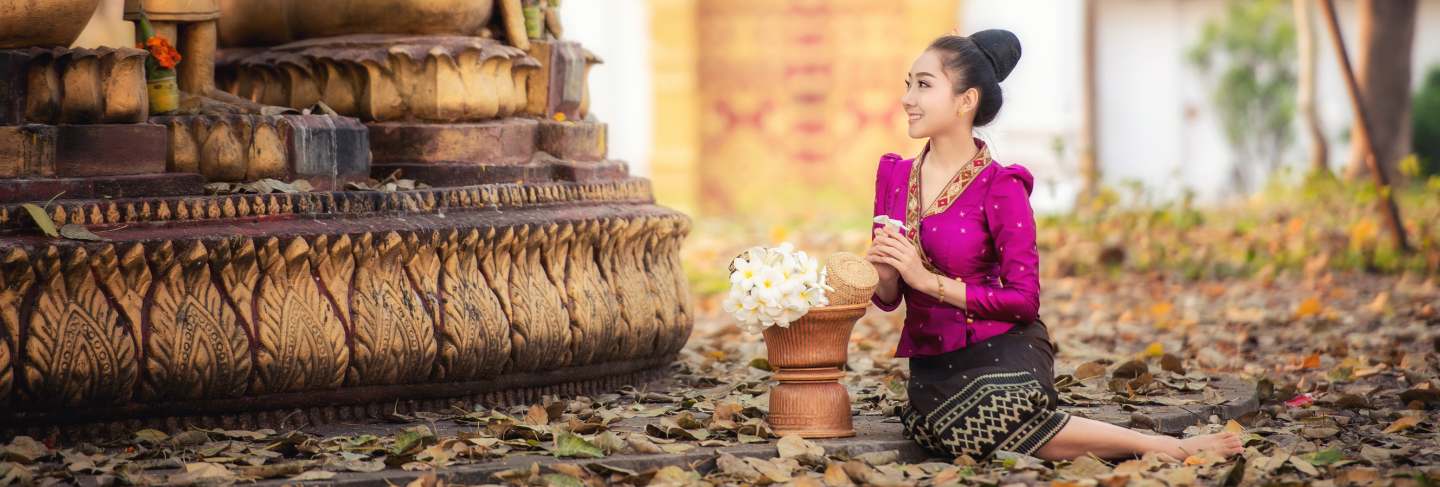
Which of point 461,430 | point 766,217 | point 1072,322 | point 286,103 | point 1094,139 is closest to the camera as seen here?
point 461,430

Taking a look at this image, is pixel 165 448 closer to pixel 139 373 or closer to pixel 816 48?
pixel 139 373

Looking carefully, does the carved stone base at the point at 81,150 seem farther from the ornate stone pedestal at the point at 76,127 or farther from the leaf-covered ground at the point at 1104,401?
the leaf-covered ground at the point at 1104,401

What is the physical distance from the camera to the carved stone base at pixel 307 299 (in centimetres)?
411

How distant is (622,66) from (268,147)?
9.42m

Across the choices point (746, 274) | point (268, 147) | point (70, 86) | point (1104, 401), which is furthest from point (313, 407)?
point (1104, 401)

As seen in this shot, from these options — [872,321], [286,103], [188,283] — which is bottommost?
[872,321]

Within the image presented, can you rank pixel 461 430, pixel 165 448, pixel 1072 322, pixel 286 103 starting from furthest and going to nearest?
pixel 1072 322
pixel 286 103
pixel 461 430
pixel 165 448

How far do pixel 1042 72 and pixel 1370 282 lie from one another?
249 inches

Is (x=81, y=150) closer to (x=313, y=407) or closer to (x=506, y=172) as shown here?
(x=313, y=407)

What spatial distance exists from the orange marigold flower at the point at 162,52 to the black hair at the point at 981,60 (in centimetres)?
194

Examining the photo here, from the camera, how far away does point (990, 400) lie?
4.16 meters

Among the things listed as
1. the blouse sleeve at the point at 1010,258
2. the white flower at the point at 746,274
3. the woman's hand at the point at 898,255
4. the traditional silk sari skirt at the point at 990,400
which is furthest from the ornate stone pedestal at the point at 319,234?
the blouse sleeve at the point at 1010,258

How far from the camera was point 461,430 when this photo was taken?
14.6ft

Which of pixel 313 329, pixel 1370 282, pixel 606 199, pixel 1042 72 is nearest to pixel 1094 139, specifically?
pixel 1042 72
